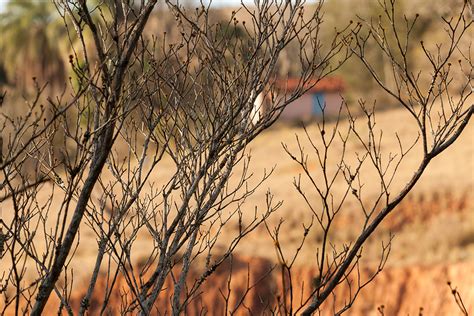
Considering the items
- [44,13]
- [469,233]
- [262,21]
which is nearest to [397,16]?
[44,13]

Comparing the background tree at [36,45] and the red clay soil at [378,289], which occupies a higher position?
the background tree at [36,45]

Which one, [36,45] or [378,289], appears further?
[36,45]

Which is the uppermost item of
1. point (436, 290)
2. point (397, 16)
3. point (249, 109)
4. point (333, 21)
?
point (333, 21)

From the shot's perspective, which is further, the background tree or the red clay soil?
the background tree

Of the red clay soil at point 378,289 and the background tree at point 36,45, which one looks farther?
the background tree at point 36,45

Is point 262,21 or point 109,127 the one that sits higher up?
point 262,21

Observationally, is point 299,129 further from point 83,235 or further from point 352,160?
point 83,235

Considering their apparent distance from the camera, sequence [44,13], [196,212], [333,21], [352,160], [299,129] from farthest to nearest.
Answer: [333,21]
[299,129]
[352,160]
[44,13]
[196,212]

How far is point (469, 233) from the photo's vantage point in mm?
28031

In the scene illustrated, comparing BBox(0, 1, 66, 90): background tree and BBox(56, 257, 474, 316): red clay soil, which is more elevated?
BBox(0, 1, 66, 90): background tree

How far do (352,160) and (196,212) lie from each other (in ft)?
114

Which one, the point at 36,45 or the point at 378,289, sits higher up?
the point at 36,45

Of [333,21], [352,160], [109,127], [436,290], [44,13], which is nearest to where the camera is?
[109,127]

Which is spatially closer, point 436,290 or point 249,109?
point 249,109
